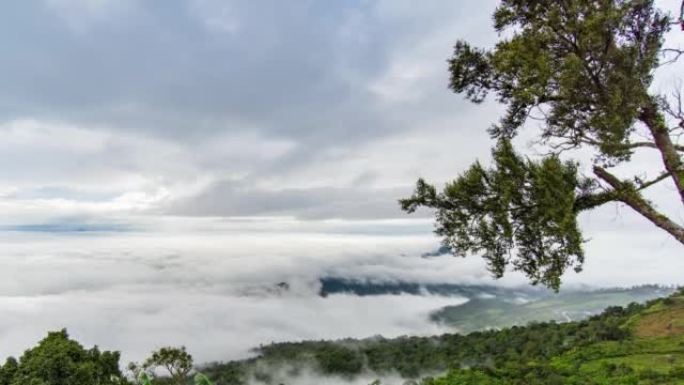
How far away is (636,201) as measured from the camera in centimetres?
1111

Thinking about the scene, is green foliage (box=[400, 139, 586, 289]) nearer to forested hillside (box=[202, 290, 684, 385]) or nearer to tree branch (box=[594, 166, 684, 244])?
tree branch (box=[594, 166, 684, 244])

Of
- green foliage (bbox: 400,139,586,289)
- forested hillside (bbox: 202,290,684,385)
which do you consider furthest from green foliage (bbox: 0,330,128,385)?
forested hillside (bbox: 202,290,684,385)

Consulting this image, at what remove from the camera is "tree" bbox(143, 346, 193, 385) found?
56.4 meters

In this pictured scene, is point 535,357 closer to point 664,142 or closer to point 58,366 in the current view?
point 58,366

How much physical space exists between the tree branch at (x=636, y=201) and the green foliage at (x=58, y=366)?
45.0 metres

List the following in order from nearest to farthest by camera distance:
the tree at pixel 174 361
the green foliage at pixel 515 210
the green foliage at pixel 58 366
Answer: the green foliage at pixel 515 210
the green foliage at pixel 58 366
the tree at pixel 174 361

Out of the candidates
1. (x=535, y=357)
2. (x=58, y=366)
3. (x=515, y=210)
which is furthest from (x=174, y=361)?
(x=535, y=357)

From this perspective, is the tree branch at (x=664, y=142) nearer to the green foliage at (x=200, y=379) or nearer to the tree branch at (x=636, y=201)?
the tree branch at (x=636, y=201)

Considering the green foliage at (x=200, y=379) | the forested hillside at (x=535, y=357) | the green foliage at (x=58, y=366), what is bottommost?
the forested hillside at (x=535, y=357)

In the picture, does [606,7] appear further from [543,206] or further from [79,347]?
[79,347]

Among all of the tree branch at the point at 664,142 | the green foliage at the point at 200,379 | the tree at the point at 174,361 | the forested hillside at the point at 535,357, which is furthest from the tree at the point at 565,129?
→ the forested hillside at the point at 535,357

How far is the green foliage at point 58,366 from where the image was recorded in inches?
1704

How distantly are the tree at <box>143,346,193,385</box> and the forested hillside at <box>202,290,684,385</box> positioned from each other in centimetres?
3731

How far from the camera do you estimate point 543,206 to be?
10.6 meters
